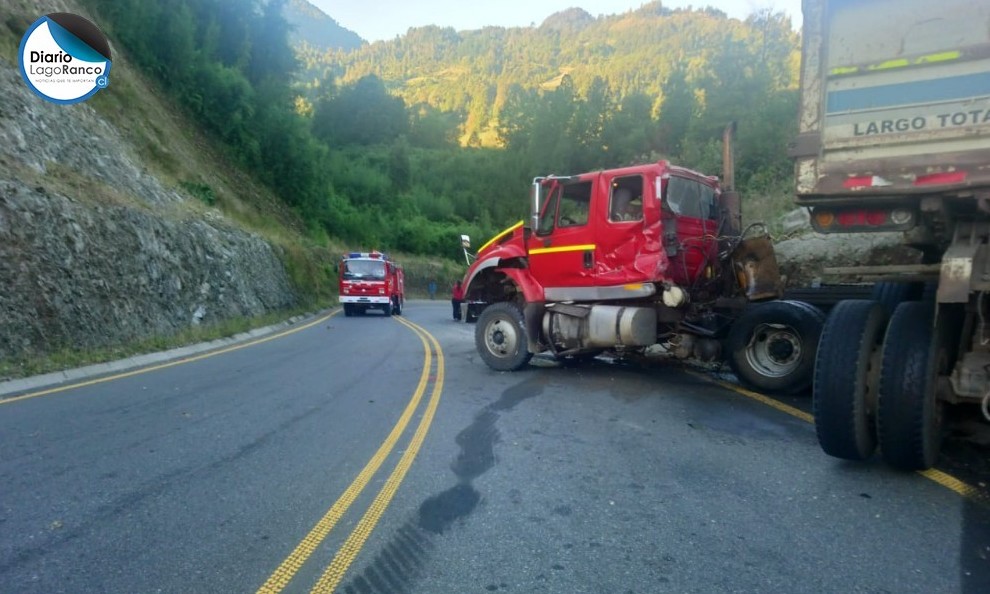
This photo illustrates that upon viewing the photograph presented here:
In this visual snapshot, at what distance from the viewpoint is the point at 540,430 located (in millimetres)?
6699

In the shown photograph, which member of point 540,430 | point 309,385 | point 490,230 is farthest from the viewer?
point 490,230

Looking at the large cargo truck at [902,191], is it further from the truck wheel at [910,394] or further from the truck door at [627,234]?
the truck door at [627,234]

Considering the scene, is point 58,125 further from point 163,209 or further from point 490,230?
point 490,230

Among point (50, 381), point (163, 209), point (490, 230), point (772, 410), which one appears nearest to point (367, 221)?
point (490, 230)

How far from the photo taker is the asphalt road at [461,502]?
359 centimetres

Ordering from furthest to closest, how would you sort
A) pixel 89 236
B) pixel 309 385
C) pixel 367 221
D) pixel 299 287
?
pixel 367 221 → pixel 299 287 → pixel 89 236 → pixel 309 385

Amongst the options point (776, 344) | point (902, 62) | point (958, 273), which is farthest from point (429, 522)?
point (776, 344)

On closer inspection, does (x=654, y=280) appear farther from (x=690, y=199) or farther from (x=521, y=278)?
(x=521, y=278)

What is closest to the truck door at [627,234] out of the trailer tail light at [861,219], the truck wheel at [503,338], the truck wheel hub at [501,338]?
the truck wheel at [503,338]

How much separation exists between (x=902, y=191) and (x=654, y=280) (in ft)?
13.9

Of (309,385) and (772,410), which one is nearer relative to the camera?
(772,410)

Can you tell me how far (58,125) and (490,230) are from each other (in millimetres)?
47101

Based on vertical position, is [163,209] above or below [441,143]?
below

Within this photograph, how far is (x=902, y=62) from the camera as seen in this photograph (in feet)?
15.3
